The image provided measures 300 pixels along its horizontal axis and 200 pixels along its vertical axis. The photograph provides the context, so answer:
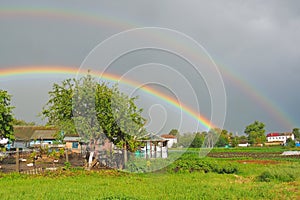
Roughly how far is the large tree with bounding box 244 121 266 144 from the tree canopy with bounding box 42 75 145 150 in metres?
108

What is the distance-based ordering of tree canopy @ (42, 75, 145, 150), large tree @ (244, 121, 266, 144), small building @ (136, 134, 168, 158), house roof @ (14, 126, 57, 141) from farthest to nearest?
1. large tree @ (244, 121, 266, 144)
2. house roof @ (14, 126, 57, 141)
3. small building @ (136, 134, 168, 158)
4. tree canopy @ (42, 75, 145, 150)

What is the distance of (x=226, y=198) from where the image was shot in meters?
10.0

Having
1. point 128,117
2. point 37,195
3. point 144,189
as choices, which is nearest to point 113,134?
point 128,117

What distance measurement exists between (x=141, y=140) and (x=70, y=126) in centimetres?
458

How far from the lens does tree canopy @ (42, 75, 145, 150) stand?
19516 millimetres

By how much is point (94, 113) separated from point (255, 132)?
116 m

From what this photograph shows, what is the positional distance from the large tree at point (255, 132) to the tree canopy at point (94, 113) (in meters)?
108

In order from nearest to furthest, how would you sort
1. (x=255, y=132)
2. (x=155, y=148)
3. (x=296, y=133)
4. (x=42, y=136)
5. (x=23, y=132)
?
(x=155, y=148) < (x=42, y=136) < (x=23, y=132) < (x=255, y=132) < (x=296, y=133)

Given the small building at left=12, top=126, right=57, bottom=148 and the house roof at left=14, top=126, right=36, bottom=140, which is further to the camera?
the house roof at left=14, top=126, right=36, bottom=140

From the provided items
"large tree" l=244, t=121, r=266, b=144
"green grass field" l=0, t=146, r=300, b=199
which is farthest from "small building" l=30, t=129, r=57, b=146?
"large tree" l=244, t=121, r=266, b=144

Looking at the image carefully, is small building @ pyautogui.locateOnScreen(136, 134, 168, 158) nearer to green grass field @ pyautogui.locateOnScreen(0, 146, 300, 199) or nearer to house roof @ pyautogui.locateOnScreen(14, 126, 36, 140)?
green grass field @ pyautogui.locateOnScreen(0, 146, 300, 199)

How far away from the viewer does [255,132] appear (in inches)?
5039

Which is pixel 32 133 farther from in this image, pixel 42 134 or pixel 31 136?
pixel 42 134

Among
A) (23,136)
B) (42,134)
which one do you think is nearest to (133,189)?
(42,134)
